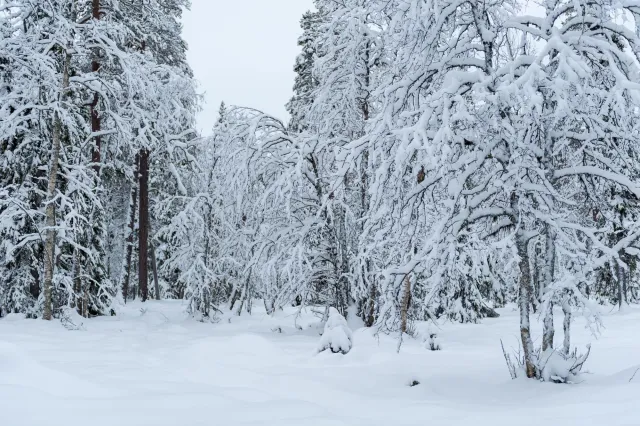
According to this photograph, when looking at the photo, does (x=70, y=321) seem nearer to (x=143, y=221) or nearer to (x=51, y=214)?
(x=51, y=214)

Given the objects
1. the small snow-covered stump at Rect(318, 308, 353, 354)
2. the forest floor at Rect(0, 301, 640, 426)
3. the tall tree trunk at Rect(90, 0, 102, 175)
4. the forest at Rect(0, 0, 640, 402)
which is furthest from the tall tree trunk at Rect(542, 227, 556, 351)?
the tall tree trunk at Rect(90, 0, 102, 175)

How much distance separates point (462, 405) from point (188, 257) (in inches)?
530

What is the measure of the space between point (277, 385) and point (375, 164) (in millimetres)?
3292

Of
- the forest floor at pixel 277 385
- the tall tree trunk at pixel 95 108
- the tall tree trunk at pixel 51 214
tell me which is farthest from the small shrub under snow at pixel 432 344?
the tall tree trunk at pixel 95 108

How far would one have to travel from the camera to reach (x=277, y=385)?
6355mm

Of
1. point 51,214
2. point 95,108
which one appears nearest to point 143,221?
point 95,108

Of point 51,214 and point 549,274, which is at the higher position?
point 51,214

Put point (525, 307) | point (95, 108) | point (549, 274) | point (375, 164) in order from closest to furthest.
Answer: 1. point (525, 307)
2. point (549, 274)
3. point (375, 164)
4. point (95, 108)

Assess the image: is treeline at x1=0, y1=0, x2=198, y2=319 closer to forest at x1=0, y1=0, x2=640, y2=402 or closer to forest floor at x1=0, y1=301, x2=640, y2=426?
forest at x1=0, y1=0, x2=640, y2=402

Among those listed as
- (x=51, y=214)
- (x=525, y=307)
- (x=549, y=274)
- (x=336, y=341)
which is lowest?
(x=336, y=341)

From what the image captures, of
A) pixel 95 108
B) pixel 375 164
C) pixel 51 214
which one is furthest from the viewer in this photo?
pixel 95 108

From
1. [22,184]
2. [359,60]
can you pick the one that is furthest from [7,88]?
[359,60]

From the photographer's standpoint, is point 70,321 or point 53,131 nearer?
point 70,321

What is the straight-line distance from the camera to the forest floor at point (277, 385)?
4.51 metres
